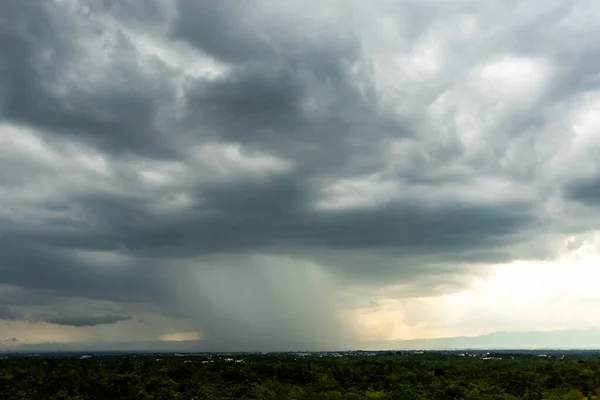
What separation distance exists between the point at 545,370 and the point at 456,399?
6860 centimetres

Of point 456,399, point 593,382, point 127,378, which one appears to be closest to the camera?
point 456,399

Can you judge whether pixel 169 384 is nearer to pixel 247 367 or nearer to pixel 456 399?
pixel 247 367

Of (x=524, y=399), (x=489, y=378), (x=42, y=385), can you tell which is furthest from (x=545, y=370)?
(x=42, y=385)

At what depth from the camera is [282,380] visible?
350 ft

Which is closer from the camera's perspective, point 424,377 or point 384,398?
point 384,398

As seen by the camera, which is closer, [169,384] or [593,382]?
[169,384]

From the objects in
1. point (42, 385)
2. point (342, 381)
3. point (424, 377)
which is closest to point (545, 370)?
point (424, 377)

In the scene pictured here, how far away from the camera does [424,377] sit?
110 metres

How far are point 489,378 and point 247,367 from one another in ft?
172

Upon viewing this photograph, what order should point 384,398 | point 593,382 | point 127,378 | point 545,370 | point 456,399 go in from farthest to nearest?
point 545,370
point 593,382
point 127,378
point 456,399
point 384,398

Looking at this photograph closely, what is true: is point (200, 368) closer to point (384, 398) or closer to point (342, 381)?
point (342, 381)

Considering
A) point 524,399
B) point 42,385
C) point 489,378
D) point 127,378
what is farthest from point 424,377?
point 42,385

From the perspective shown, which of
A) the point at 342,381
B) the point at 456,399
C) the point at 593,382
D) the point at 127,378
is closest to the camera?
the point at 456,399

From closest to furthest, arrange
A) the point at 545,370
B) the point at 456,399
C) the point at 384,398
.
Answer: the point at 384,398, the point at 456,399, the point at 545,370
